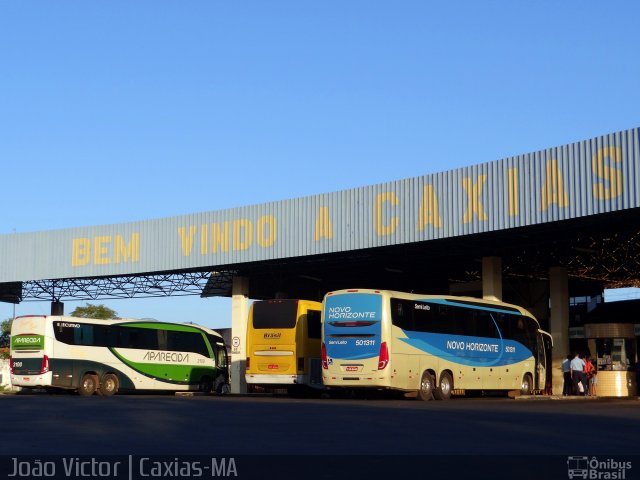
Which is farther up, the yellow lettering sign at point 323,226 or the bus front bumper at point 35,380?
the yellow lettering sign at point 323,226

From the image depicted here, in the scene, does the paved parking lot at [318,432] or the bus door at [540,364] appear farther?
the bus door at [540,364]

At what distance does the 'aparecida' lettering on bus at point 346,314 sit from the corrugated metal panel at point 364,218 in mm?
5588

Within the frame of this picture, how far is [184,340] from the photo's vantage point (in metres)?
36.8

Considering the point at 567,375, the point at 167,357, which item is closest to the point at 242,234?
the point at 167,357

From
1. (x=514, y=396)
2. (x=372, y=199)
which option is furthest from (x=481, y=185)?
(x=514, y=396)

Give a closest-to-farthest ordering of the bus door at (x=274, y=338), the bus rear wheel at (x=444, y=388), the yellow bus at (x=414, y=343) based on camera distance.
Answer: the yellow bus at (x=414, y=343)
the bus rear wheel at (x=444, y=388)
the bus door at (x=274, y=338)

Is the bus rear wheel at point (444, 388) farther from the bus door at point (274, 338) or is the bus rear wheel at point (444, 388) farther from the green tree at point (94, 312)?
the green tree at point (94, 312)

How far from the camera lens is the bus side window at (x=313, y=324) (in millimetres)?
29766

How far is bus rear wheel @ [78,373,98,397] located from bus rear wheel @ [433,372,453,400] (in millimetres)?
12206

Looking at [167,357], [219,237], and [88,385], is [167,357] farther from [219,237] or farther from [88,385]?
[219,237]

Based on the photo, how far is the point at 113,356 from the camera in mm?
33594

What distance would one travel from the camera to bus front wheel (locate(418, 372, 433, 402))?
2636 cm

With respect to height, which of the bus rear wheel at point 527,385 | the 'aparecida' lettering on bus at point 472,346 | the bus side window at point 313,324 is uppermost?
the bus side window at point 313,324

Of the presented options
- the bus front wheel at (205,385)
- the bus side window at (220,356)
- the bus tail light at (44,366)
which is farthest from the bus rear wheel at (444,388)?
the bus side window at (220,356)
